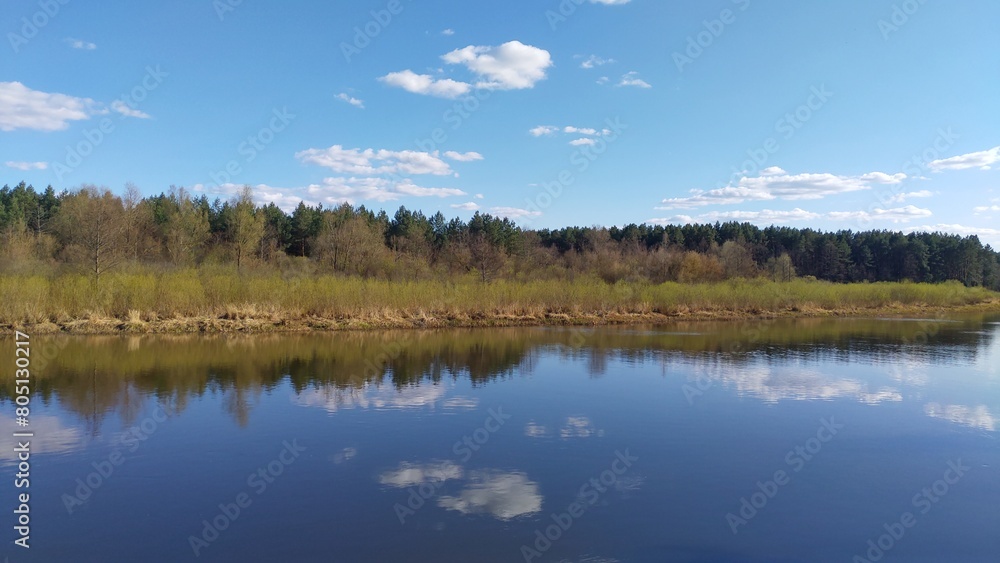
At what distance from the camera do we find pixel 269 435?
1034cm

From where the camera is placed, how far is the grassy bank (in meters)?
23.3

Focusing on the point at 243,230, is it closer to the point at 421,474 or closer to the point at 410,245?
the point at 410,245

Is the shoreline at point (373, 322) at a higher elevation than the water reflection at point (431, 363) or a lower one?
higher

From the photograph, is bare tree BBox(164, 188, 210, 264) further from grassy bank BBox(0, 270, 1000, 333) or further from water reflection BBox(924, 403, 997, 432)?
water reflection BBox(924, 403, 997, 432)

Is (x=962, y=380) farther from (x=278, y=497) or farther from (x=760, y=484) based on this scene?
(x=278, y=497)

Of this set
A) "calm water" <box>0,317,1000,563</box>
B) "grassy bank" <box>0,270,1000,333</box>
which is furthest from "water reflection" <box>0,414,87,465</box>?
"grassy bank" <box>0,270,1000,333</box>

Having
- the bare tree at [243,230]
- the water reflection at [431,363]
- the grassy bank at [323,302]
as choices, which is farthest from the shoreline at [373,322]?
the bare tree at [243,230]

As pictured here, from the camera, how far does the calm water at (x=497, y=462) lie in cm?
662

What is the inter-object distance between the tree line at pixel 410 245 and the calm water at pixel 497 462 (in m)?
18.8

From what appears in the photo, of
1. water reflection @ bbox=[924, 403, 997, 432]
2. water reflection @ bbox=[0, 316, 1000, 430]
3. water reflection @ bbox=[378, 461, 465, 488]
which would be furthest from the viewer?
water reflection @ bbox=[0, 316, 1000, 430]

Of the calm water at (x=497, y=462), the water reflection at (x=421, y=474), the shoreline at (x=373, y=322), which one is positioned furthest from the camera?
the shoreline at (x=373, y=322)

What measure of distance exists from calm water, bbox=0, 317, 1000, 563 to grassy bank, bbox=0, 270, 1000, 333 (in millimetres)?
6035

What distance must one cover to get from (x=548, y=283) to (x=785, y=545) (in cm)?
2924

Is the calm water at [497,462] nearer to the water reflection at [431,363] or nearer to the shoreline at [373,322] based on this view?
the water reflection at [431,363]
